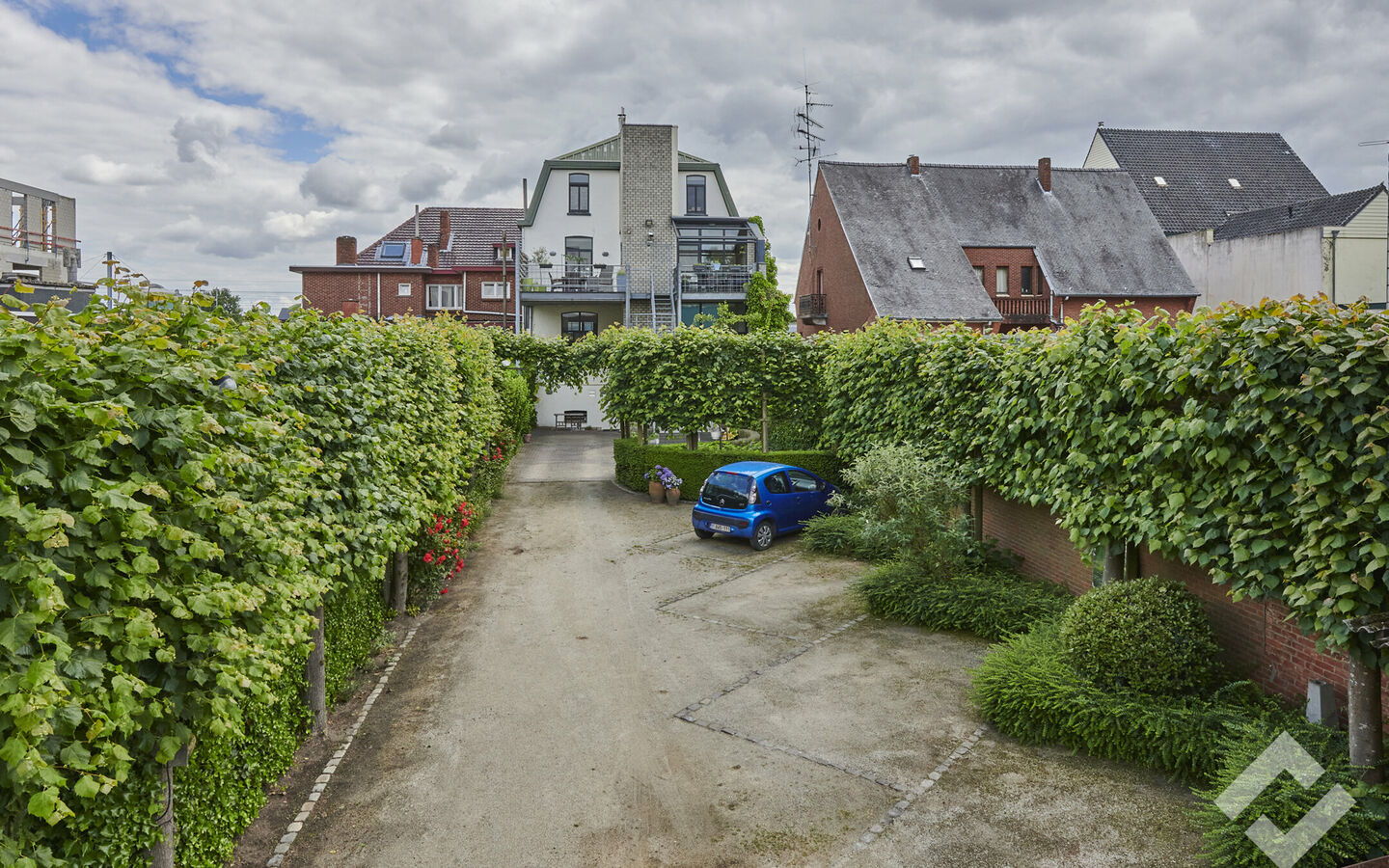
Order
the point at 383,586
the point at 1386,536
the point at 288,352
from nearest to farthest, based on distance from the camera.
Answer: the point at 1386,536 → the point at 288,352 → the point at 383,586

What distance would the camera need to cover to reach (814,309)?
39250 millimetres

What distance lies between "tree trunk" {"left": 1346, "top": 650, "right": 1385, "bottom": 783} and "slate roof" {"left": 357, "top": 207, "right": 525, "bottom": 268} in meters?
43.6

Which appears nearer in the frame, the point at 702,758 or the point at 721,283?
the point at 702,758

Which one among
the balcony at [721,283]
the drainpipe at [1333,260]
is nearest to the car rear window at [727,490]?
the balcony at [721,283]

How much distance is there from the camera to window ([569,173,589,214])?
39438mm

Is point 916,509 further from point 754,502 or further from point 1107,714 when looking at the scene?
point 1107,714

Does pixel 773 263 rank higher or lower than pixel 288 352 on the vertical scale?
higher

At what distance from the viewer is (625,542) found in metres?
17.0

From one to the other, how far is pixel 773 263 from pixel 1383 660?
32.9 m

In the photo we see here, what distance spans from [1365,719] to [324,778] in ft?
27.5

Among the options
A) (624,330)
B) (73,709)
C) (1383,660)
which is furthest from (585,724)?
(624,330)

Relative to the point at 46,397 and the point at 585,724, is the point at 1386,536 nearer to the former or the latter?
the point at 585,724

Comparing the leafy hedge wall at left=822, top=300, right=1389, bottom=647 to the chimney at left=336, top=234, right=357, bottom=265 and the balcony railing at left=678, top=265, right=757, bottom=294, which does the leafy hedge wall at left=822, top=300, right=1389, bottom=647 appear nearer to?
the balcony railing at left=678, top=265, right=757, bottom=294

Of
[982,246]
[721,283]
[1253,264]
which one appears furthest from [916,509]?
[1253,264]
